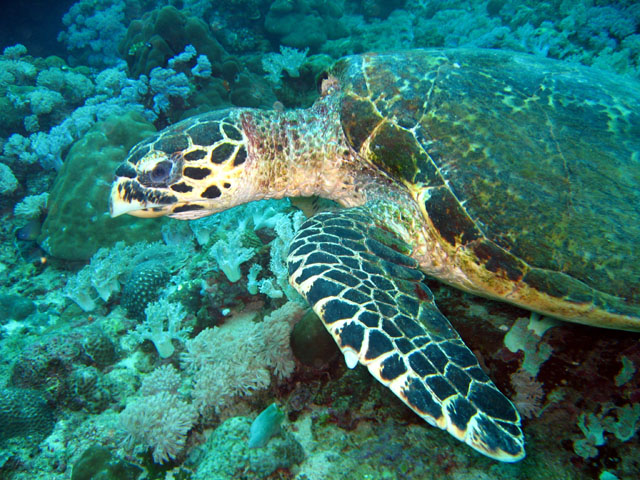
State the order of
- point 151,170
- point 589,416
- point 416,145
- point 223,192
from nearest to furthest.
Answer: point 589,416 → point 416,145 → point 151,170 → point 223,192

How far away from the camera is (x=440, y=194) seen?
1829 mm

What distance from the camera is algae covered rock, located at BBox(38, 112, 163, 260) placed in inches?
157

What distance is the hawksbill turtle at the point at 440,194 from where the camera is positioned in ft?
4.27

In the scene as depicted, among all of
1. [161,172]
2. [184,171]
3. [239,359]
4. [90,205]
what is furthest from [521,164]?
[90,205]

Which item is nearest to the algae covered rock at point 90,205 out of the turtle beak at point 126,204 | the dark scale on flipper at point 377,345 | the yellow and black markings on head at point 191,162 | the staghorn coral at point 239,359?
the turtle beak at point 126,204

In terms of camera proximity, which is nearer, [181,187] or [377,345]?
[377,345]

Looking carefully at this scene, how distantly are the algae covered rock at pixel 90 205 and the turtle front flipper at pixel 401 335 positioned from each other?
3.23 metres

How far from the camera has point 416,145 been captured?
76.3 inches

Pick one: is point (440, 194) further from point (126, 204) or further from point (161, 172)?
point (126, 204)

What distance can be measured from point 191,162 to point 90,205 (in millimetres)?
2740

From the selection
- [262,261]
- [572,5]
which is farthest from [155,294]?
[572,5]

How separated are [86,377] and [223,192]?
65.0 inches

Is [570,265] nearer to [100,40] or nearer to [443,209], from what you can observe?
[443,209]

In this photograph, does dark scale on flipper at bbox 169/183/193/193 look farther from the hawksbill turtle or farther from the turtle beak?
the turtle beak
